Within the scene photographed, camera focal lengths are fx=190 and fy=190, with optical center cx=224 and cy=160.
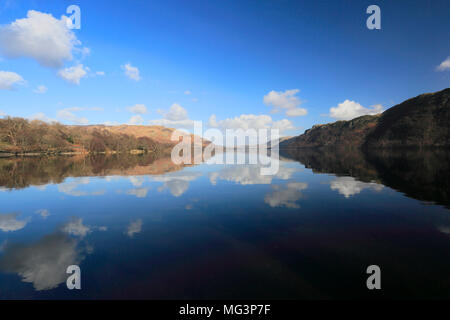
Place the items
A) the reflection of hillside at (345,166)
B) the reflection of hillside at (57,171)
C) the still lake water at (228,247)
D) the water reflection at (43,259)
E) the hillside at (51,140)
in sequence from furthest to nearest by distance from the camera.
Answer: the hillside at (51,140)
the reflection of hillside at (345,166)
the reflection of hillside at (57,171)
the water reflection at (43,259)
the still lake water at (228,247)

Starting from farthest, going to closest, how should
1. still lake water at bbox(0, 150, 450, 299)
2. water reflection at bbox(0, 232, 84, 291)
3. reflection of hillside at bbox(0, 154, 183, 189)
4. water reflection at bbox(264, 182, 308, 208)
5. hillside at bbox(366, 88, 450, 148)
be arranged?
1. hillside at bbox(366, 88, 450, 148)
2. reflection of hillside at bbox(0, 154, 183, 189)
3. water reflection at bbox(264, 182, 308, 208)
4. water reflection at bbox(0, 232, 84, 291)
5. still lake water at bbox(0, 150, 450, 299)

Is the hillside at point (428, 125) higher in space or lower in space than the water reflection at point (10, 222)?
higher

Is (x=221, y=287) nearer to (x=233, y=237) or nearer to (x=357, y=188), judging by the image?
(x=233, y=237)

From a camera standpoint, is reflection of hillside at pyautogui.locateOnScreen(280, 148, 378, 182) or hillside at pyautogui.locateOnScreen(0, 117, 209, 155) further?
hillside at pyautogui.locateOnScreen(0, 117, 209, 155)

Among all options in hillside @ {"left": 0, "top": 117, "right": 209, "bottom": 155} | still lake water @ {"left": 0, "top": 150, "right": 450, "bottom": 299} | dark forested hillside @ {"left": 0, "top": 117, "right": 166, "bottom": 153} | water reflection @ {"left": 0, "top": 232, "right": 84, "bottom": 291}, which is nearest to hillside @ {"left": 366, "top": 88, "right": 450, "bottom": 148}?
still lake water @ {"left": 0, "top": 150, "right": 450, "bottom": 299}

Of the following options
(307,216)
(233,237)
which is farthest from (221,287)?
(307,216)

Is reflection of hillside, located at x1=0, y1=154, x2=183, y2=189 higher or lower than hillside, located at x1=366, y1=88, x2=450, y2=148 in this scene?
lower

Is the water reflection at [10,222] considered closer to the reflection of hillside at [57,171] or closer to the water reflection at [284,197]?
the reflection of hillside at [57,171]

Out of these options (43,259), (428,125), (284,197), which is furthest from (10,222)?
(428,125)

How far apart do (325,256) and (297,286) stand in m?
2.49

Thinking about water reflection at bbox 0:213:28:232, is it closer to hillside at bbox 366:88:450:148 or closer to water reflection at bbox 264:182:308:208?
water reflection at bbox 264:182:308:208

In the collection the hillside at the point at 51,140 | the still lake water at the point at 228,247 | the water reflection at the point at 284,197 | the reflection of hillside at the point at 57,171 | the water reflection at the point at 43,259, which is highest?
the hillside at the point at 51,140

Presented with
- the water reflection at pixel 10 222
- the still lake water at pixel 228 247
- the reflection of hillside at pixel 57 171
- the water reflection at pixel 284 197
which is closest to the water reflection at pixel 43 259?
the still lake water at pixel 228 247

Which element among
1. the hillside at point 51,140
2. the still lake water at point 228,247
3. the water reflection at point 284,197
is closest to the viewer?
the still lake water at point 228,247
